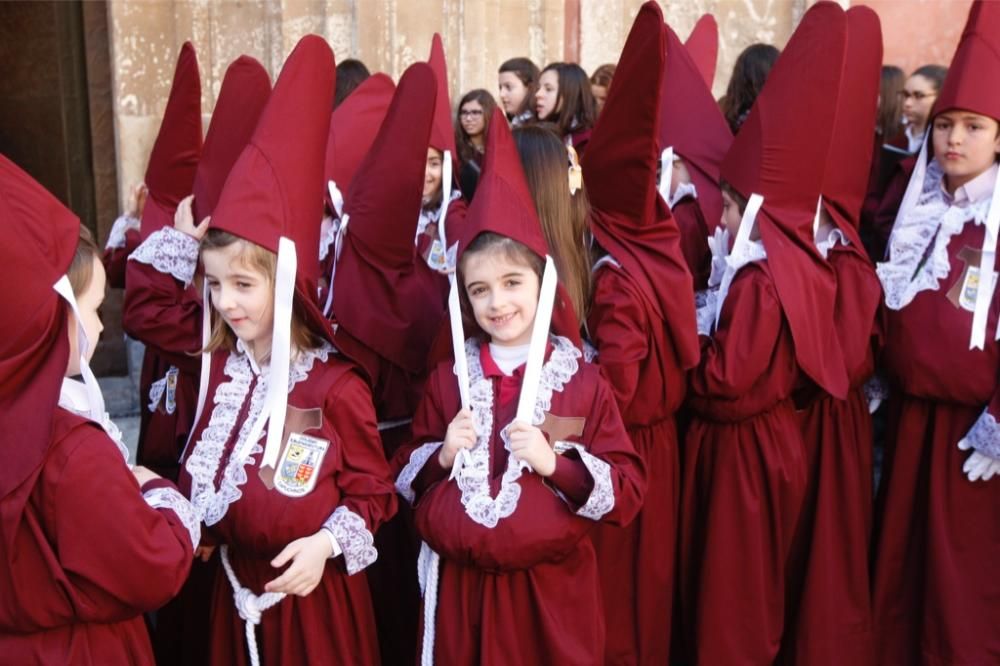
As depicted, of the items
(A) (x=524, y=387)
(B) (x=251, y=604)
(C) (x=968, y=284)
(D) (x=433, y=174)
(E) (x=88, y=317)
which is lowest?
(B) (x=251, y=604)

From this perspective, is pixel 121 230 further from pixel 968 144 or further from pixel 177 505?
pixel 968 144

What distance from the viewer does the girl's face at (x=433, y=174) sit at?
151 inches

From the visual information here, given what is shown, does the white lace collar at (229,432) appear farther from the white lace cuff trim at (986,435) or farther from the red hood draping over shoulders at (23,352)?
the white lace cuff trim at (986,435)

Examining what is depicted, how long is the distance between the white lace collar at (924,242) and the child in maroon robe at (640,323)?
86cm

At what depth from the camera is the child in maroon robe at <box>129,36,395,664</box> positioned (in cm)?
229

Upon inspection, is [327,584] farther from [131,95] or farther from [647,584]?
[131,95]

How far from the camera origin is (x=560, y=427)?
7.97 feet

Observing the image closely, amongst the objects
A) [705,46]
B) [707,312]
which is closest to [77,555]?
[707,312]

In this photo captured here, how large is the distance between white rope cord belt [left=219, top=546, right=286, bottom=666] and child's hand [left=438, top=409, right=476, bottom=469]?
505mm

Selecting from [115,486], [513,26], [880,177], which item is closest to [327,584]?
[115,486]

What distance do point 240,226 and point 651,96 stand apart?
1.16m

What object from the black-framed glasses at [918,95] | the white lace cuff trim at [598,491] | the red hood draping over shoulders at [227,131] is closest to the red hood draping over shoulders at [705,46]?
the black-framed glasses at [918,95]

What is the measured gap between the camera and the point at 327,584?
2445 mm

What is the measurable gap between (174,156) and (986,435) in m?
2.70
